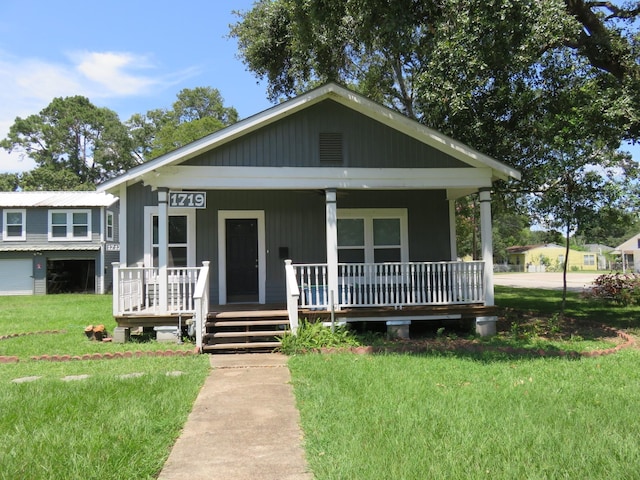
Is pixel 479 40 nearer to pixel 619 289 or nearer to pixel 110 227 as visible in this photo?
pixel 619 289

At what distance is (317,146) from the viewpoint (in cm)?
945

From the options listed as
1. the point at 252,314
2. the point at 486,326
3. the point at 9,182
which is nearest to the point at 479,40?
the point at 486,326

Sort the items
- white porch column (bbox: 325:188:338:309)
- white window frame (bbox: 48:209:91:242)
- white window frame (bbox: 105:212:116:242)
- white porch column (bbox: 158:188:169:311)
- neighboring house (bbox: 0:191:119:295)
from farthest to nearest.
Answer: white window frame (bbox: 105:212:116:242) < white window frame (bbox: 48:209:91:242) < neighboring house (bbox: 0:191:119:295) < white porch column (bbox: 325:188:338:309) < white porch column (bbox: 158:188:169:311)

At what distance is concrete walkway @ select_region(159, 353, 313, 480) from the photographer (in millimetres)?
3605

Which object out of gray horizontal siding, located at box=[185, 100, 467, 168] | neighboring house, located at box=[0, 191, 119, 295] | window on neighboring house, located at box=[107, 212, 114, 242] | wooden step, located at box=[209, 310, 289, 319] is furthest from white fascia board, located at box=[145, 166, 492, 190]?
window on neighboring house, located at box=[107, 212, 114, 242]

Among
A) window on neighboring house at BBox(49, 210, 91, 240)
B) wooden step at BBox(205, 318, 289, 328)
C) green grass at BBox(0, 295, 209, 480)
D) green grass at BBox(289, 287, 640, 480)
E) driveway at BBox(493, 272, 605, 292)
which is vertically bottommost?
driveway at BBox(493, 272, 605, 292)

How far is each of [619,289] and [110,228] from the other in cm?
2491

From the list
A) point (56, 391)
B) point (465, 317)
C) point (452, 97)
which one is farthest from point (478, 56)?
point (56, 391)

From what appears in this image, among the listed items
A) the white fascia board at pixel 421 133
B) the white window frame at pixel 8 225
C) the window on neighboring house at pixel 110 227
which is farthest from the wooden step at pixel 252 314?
the white window frame at pixel 8 225

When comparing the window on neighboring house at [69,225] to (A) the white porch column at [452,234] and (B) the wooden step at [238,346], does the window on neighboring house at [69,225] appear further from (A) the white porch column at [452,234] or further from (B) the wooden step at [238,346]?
(A) the white porch column at [452,234]

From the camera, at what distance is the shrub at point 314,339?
8.24m

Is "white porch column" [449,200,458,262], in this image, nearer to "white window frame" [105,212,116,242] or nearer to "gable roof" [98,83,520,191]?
"gable roof" [98,83,520,191]

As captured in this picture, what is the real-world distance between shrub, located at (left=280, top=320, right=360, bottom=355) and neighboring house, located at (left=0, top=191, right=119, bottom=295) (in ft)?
66.4

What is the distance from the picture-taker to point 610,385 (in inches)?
228
